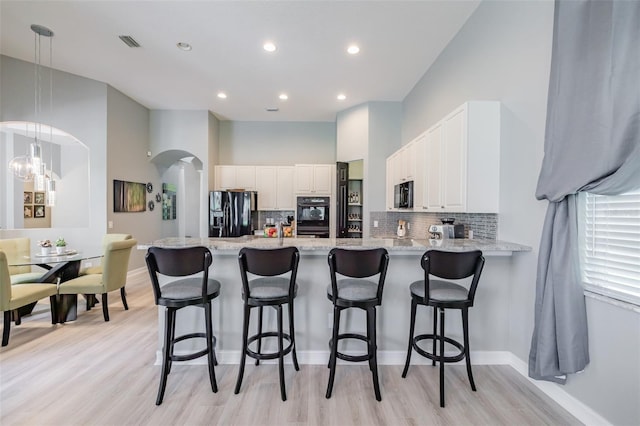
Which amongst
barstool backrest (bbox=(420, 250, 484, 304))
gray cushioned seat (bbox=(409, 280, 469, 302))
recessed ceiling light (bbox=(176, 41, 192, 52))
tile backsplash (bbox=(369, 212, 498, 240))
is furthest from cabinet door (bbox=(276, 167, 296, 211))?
barstool backrest (bbox=(420, 250, 484, 304))

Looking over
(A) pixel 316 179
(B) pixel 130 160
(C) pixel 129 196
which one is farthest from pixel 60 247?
(A) pixel 316 179

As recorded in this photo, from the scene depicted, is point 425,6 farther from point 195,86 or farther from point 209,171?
point 209,171

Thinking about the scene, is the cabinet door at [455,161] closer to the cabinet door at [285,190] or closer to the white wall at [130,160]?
the cabinet door at [285,190]

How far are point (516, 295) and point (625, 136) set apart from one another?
147cm

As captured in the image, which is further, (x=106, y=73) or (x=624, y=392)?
(x=106, y=73)

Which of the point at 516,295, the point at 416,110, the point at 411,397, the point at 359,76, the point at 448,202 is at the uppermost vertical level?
the point at 359,76

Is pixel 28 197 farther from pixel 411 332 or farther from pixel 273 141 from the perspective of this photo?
pixel 411 332

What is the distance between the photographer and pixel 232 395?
2.10 metres

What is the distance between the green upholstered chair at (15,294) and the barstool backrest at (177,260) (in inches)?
79.0

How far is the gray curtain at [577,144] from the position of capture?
1.47 m

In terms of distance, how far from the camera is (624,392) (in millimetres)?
1564

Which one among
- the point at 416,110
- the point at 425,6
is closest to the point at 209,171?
the point at 416,110

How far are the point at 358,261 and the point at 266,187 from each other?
4589mm

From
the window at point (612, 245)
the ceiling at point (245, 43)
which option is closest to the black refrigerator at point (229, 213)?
the ceiling at point (245, 43)
